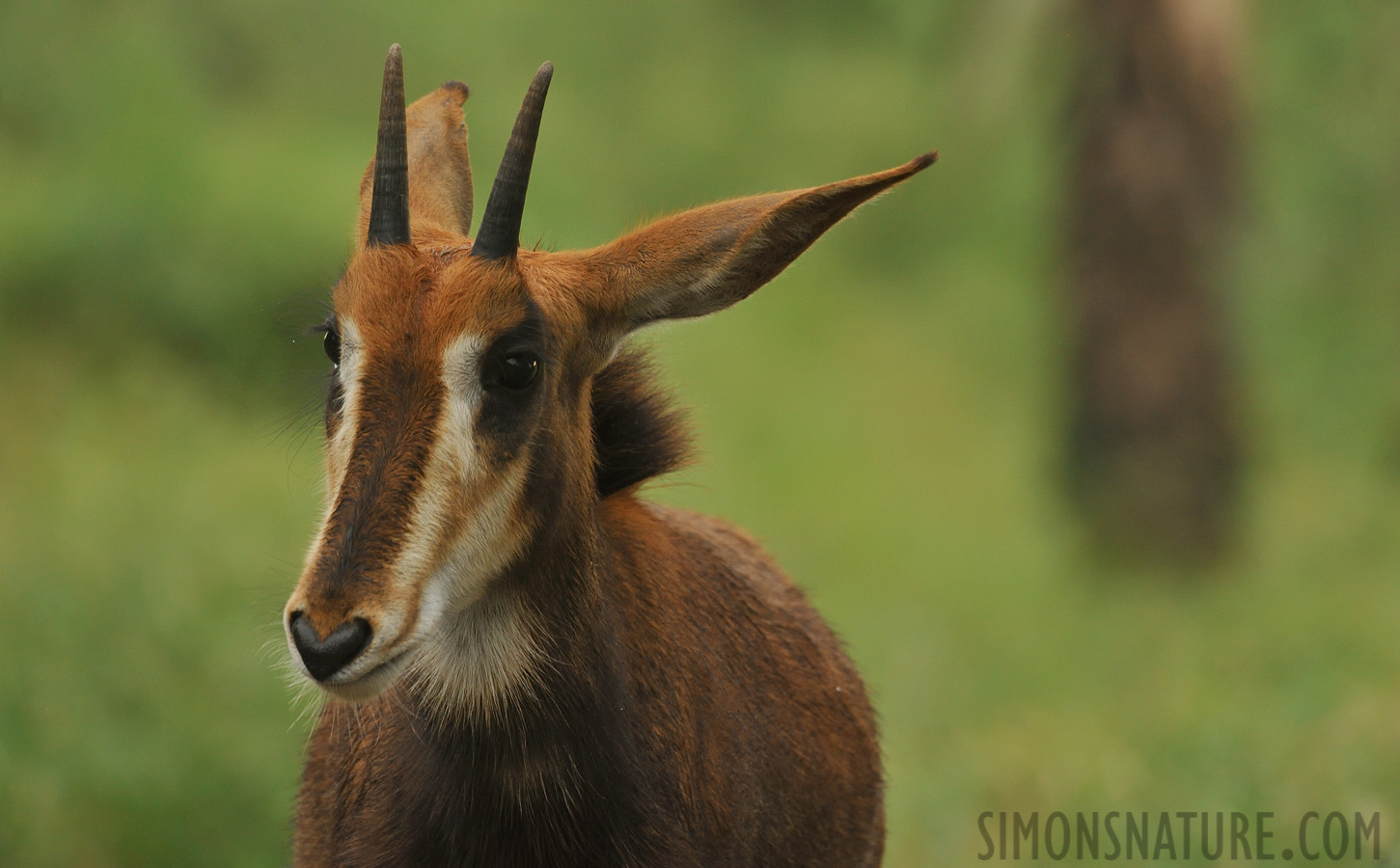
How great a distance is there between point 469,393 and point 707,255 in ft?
2.64

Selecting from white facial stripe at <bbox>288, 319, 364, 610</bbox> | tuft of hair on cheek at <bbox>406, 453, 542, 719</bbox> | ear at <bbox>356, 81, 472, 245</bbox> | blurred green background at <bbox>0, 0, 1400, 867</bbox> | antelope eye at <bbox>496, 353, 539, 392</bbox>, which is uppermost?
blurred green background at <bbox>0, 0, 1400, 867</bbox>

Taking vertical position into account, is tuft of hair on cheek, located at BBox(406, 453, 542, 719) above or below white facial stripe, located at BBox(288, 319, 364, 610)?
below

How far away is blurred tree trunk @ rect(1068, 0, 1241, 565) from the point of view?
1515 centimetres

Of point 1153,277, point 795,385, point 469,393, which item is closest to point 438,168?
point 469,393

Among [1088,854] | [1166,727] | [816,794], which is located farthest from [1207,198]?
[816,794]

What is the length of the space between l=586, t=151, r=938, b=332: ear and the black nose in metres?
1.22

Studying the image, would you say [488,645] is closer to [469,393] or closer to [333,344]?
[469,393]

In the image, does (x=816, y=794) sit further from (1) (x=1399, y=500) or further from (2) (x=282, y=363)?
(1) (x=1399, y=500)

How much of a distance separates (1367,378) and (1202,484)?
8.88 ft

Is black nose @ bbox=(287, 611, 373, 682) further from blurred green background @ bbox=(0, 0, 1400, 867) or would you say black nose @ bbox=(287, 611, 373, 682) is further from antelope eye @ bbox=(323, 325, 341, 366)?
blurred green background @ bbox=(0, 0, 1400, 867)

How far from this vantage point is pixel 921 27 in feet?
65.4

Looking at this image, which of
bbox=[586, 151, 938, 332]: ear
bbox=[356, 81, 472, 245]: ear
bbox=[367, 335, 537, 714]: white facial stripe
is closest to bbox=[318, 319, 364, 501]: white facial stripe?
bbox=[367, 335, 537, 714]: white facial stripe

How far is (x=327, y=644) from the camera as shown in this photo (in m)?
3.88

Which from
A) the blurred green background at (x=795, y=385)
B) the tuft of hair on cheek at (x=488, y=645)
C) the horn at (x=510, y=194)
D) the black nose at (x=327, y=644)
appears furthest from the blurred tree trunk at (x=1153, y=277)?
the black nose at (x=327, y=644)
